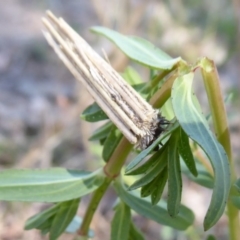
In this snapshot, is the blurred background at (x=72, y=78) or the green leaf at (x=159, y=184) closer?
the green leaf at (x=159, y=184)

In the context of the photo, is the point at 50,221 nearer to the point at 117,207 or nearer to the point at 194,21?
the point at 117,207

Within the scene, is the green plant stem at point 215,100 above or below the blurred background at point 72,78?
above

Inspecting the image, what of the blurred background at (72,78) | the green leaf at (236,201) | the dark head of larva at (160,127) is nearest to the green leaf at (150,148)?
the dark head of larva at (160,127)

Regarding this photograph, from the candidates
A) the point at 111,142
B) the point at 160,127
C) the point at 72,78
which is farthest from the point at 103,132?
the point at 72,78

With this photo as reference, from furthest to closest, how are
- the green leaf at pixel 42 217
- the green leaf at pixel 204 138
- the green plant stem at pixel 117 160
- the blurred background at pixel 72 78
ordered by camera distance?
the blurred background at pixel 72 78 < the green leaf at pixel 42 217 < the green plant stem at pixel 117 160 < the green leaf at pixel 204 138

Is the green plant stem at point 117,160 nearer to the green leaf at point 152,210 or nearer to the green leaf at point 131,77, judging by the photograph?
the green leaf at point 152,210

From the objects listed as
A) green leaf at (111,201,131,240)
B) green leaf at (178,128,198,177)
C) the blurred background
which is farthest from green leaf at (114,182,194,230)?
the blurred background

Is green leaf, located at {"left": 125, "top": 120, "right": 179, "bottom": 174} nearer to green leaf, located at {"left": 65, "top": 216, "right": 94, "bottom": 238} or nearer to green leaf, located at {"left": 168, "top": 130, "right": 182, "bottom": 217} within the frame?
green leaf, located at {"left": 168, "top": 130, "right": 182, "bottom": 217}
